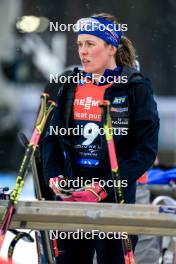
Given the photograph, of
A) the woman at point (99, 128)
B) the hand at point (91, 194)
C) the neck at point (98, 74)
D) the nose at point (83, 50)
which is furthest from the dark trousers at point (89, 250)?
the nose at point (83, 50)

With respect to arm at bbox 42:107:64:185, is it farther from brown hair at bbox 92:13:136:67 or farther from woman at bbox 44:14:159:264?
brown hair at bbox 92:13:136:67

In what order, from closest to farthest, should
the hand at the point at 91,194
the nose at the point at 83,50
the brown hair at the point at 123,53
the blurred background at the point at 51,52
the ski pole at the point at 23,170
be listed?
the ski pole at the point at 23,170
the hand at the point at 91,194
the nose at the point at 83,50
the brown hair at the point at 123,53
the blurred background at the point at 51,52

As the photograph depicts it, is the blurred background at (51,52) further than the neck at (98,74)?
Yes

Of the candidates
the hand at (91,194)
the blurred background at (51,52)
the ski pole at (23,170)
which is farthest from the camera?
the blurred background at (51,52)

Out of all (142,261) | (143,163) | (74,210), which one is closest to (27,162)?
(74,210)

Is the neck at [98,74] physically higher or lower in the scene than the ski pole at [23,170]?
higher

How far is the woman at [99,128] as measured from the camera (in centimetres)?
345

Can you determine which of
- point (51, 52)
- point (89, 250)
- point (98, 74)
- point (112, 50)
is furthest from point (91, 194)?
point (51, 52)

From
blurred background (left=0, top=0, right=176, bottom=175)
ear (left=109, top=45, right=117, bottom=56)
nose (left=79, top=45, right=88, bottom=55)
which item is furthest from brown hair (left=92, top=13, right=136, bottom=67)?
blurred background (left=0, top=0, right=176, bottom=175)

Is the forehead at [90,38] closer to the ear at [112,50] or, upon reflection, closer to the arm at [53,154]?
the ear at [112,50]

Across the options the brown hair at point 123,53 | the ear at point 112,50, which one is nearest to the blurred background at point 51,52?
the brown hair at point 123,53

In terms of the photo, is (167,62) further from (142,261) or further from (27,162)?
(27,162)

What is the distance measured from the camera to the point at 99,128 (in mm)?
3480

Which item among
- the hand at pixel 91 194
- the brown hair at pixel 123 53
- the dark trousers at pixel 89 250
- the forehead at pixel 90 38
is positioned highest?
the forehead at pixel 90 38
